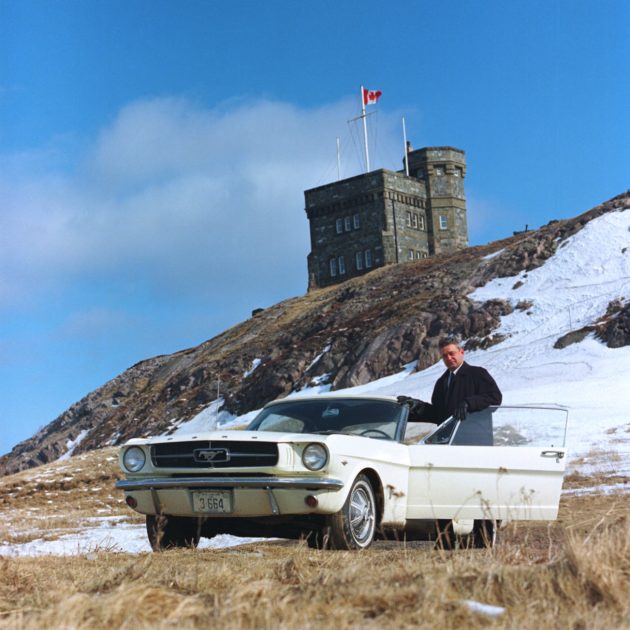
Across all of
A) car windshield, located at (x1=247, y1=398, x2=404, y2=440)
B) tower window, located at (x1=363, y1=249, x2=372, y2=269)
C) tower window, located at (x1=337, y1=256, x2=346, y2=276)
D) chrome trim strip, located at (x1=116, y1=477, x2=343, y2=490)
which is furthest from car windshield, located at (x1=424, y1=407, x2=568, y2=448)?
tower window, located at (x1=337, y1=256, x2=346, y2=276)

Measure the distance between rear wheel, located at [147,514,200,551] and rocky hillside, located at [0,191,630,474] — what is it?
95.7ft

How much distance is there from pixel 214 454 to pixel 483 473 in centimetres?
222

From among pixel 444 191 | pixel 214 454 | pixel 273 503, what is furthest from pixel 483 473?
pixel 444 191

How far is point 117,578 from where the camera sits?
551 cm

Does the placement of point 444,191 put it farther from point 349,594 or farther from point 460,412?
point 349,594

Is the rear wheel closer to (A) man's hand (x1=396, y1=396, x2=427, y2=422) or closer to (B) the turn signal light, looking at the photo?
(B) the turn signal light

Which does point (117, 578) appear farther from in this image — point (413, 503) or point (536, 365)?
point (536, 365)

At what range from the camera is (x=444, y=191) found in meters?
89.0

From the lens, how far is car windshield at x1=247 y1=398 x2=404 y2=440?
8805 mm

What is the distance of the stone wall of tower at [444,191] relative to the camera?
8725cm

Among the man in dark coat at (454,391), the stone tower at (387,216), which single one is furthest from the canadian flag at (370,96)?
the man in dark coat at (454,391)

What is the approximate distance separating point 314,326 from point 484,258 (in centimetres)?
1016

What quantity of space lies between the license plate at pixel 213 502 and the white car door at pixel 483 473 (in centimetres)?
154

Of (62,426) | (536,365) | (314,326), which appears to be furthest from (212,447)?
(62,426)
